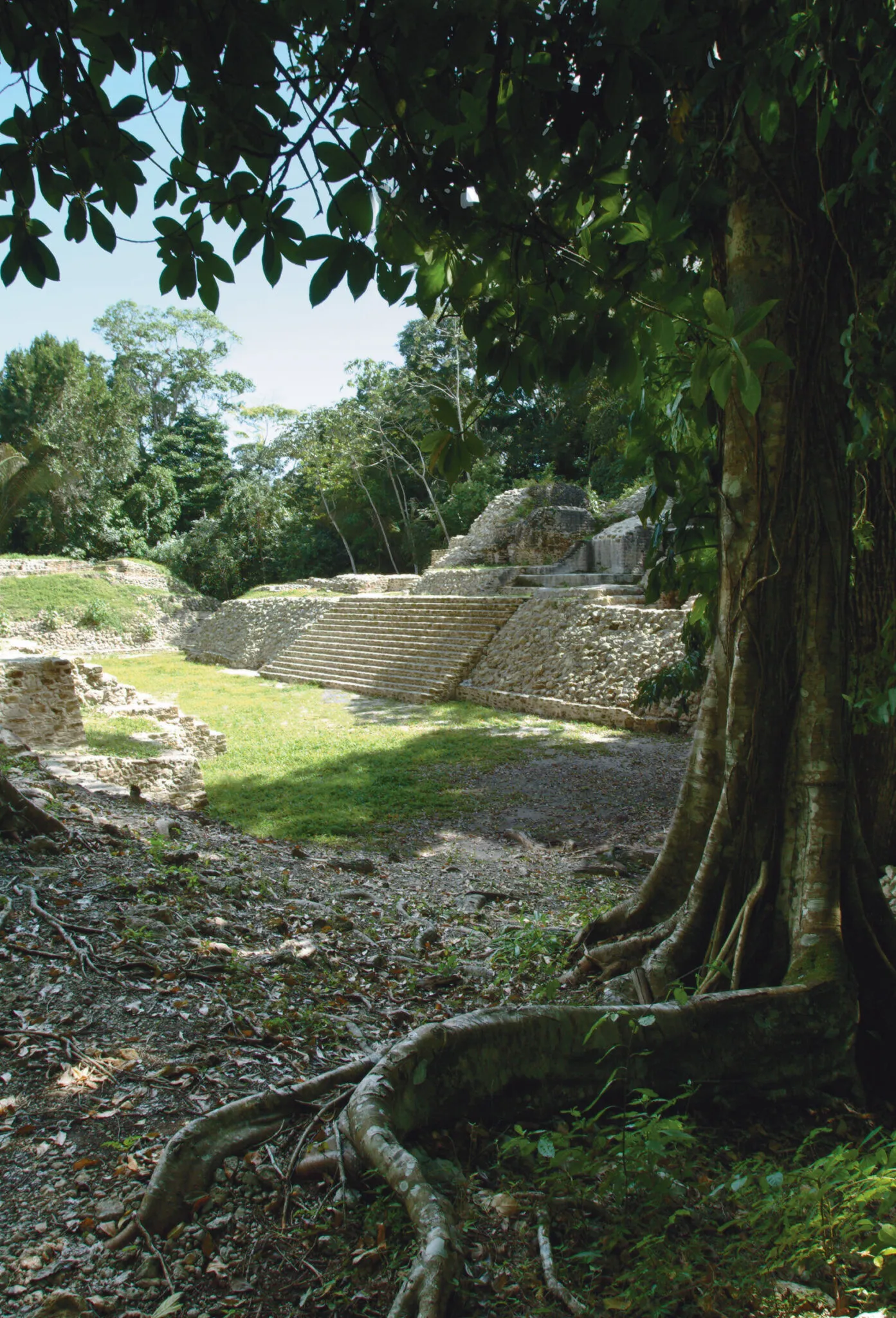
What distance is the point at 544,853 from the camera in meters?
6.86

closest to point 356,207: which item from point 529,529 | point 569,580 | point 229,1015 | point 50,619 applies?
point 229,1015

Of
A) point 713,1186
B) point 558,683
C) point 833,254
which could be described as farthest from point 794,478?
Result: point 558,683

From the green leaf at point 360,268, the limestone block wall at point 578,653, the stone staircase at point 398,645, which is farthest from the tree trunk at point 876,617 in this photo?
the stone staircase at point 398,645

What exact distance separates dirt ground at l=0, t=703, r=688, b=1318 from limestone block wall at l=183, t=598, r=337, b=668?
52.6 ft

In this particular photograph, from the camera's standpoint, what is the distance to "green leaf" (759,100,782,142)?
2676mm

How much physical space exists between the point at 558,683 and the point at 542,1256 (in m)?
12.0

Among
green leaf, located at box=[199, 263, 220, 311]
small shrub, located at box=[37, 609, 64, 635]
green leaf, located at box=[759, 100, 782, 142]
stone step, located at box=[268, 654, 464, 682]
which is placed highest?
green leaf, located at box=[759, 100, 782, 142]

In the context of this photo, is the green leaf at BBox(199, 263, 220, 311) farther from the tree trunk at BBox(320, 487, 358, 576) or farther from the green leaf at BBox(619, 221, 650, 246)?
the tree trunk at BBox(320, 487, 358, 576)

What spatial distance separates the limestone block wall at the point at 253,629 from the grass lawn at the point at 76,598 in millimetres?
3240

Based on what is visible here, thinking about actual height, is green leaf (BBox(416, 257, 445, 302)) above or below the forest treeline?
below

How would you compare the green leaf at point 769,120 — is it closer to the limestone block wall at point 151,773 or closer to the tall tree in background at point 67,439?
the limestone block wall at point 151,773

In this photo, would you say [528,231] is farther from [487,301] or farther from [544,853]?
[544,853]

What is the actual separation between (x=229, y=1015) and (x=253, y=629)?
2195 cm

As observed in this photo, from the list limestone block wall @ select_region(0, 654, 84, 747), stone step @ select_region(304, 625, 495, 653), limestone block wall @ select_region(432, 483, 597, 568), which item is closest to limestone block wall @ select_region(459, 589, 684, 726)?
stone step @ select_region(304, 625, 495, 653)
